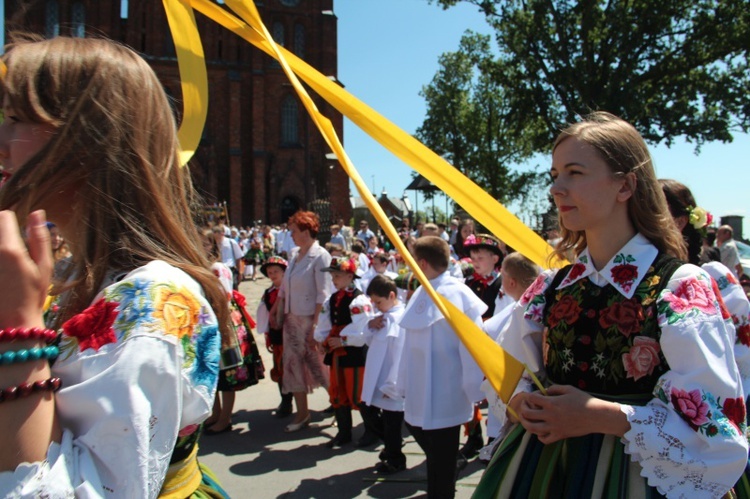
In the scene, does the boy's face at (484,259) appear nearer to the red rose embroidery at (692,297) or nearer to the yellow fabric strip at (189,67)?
the red rose embroidery at (692,297)

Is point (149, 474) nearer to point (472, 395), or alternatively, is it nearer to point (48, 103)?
→ point (48, 103)

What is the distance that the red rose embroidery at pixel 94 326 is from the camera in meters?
1.09

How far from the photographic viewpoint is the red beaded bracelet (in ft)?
3.25

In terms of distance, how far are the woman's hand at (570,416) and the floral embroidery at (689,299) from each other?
1.07 ft

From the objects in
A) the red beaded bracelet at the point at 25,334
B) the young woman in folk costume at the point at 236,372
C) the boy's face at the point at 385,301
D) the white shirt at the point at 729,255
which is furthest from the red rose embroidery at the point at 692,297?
the white shirt at the point at 729,255

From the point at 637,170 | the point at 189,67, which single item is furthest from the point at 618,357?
the point at 189,67

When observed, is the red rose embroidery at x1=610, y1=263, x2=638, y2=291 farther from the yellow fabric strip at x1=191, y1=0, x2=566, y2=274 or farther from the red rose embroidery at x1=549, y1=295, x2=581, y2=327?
the yellow fabric strip at x1=191, y1=0, x2=566, y2=274

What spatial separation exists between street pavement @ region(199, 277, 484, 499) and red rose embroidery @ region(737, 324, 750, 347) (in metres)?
2.25

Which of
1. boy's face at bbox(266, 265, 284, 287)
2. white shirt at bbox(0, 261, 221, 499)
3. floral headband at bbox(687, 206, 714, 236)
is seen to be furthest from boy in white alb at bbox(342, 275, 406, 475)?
white shirt at bbox(0, 261, 221, 499)

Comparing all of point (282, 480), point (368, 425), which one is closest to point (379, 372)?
point (368, 425)

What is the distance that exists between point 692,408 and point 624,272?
1.55ft

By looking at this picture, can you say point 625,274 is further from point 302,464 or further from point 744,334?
point 302,464

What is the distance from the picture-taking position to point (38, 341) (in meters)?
1.03

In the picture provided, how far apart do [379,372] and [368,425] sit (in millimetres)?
671
